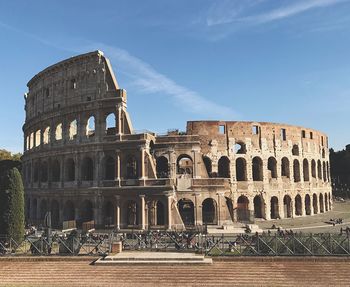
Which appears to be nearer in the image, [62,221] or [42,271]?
[42,271]

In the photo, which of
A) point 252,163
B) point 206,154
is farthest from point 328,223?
point 206,154

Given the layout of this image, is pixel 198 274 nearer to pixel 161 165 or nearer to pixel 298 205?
pixel 161 165

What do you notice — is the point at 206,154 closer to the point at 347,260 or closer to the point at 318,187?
the point at 318,187

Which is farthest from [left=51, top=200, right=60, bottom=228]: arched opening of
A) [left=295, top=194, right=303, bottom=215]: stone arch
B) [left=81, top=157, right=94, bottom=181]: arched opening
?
[left=295, top=194, right=303, bottom=215]: stone arch

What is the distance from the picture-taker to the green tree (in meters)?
23.8

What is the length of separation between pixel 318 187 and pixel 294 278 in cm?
3621

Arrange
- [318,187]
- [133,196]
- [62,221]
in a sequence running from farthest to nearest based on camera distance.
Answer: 1. [318,187]
2. [62,221]
3. [133,196]

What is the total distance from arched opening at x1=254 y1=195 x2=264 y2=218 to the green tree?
27.6 m

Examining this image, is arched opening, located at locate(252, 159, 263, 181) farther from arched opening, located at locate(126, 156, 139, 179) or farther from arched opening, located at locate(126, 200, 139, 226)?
arched opening, located at locate(126, 200, 139, 226)

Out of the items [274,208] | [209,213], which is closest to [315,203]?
[274,208]

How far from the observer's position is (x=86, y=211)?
3869cm

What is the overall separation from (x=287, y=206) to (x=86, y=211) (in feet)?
83.2

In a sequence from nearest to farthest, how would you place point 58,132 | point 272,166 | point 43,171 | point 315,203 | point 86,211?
point 86,211 → point 58,132 → point 43,171 → point 272,166 → point 315,203

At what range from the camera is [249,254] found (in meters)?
19.1
